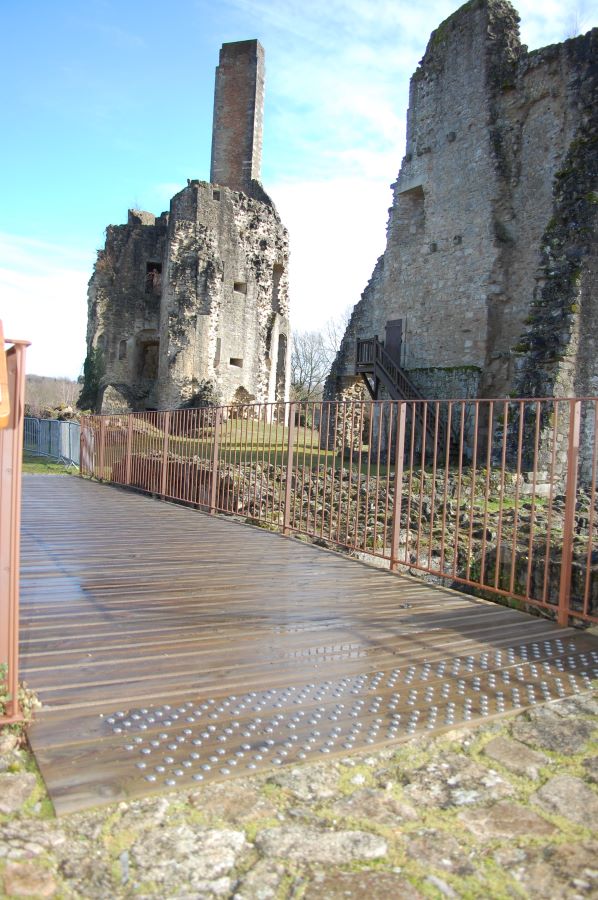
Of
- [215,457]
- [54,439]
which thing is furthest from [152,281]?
[215,457]

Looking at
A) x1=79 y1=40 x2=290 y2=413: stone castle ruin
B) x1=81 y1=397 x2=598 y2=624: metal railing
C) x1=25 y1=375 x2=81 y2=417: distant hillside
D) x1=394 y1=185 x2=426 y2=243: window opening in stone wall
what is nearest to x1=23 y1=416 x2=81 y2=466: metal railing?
x1=81 y1=397 x2=598 y2=624: metal railing

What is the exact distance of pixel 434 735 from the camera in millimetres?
2959

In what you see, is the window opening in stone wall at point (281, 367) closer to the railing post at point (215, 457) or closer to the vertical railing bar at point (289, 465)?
the railing post at point (215, 457)

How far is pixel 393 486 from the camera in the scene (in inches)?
404

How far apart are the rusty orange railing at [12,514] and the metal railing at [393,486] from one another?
325 cm

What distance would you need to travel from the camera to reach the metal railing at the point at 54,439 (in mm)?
18891

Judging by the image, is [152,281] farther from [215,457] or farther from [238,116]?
[215,457]

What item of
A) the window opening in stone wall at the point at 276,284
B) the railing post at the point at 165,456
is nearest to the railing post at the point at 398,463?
the railing post at the point at 165,456

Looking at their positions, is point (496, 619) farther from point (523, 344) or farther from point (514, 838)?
point (523, 344)

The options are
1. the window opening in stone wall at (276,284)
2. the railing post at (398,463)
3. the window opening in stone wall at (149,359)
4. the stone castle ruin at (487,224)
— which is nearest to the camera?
the railing post at (398,463)

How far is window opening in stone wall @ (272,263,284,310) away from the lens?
3183 cm

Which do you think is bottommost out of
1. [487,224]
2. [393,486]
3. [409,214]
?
[393,486]

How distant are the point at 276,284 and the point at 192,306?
19.1 feet

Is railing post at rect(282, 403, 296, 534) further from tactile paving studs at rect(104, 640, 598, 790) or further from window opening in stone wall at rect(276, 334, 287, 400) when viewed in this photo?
window opening in stone wall at rect(276, 334, 287, 400)
